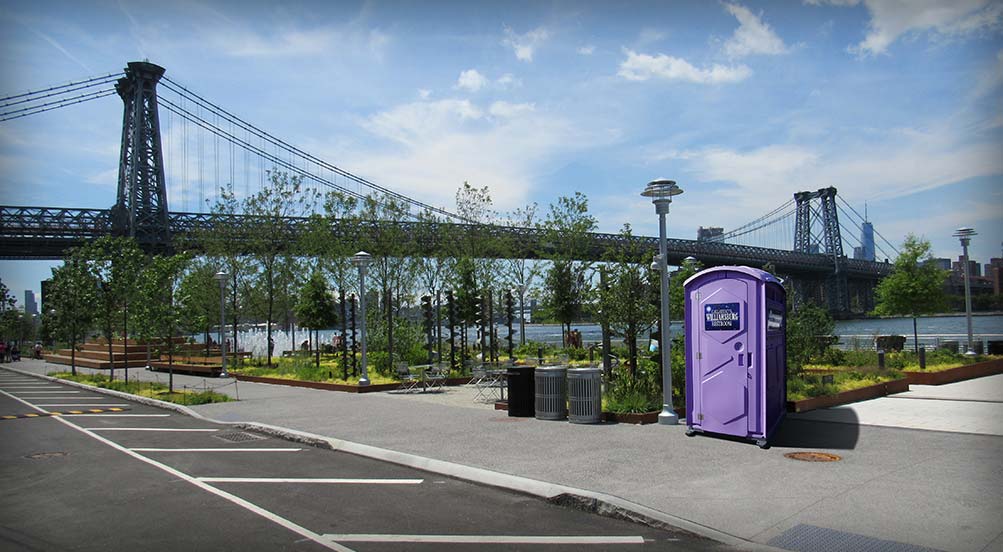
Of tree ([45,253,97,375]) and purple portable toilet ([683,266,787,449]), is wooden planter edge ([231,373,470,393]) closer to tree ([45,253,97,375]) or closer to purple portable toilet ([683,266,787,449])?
tree ([45,253,97,375])

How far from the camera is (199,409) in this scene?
51.4 ft

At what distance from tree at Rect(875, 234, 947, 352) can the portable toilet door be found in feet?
81.5

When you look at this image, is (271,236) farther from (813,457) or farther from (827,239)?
(827,239)

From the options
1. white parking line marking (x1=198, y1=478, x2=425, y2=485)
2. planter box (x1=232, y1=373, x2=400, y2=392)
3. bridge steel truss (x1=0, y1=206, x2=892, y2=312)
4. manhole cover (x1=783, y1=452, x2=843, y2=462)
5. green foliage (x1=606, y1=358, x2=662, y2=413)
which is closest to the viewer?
white parking line marking (x1=198, y1=478, x2=425, y2=485)

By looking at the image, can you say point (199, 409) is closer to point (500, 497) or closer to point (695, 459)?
point (500, 497)

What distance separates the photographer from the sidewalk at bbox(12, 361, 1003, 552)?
5938 millimetres

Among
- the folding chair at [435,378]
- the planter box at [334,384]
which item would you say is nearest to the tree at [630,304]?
the folding chair at [435,378]

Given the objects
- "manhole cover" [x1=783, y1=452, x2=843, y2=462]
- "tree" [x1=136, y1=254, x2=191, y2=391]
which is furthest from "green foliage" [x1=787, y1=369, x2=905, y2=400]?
"tree" [x1=136, y1=254, x2=191, y2=391]

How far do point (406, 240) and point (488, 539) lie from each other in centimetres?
2541

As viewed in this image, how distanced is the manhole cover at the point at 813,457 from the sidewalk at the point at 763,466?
153mm

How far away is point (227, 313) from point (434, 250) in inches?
493

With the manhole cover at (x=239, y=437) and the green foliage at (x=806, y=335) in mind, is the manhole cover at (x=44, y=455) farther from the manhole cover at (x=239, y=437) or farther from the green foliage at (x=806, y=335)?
the green foliage at (x=806, y=335)

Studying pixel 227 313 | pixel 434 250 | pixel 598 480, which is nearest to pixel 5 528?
pixel 598 480

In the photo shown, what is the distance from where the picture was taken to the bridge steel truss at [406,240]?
3025 cm
